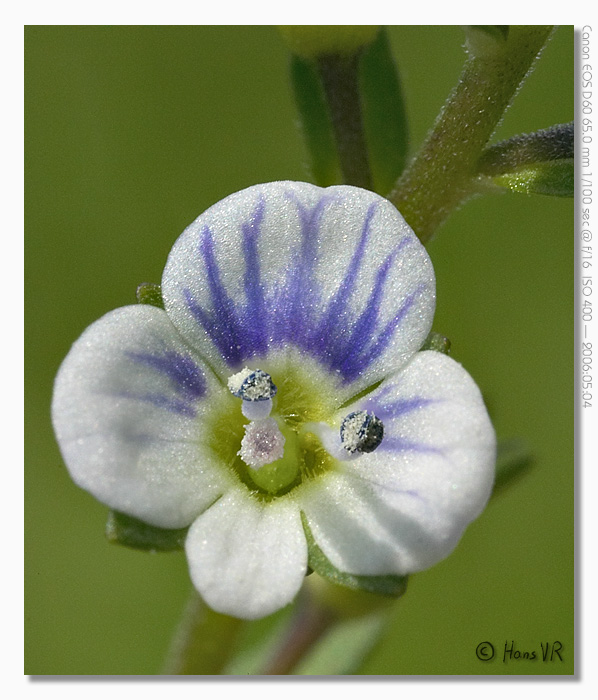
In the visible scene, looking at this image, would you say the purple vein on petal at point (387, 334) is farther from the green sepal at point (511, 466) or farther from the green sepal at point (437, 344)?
the green sepal at point (511, 466)

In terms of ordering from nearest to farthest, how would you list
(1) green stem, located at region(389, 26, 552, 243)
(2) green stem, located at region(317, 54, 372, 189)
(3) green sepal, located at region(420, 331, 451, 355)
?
(3) green sepal, located at region(420, 331, 451, 355) → (1) green stem, located at region(389, 26, 552, 243) → (2) green stem, located at region(317, 54, 372, 189)


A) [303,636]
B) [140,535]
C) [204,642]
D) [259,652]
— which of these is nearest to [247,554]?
[140,535]

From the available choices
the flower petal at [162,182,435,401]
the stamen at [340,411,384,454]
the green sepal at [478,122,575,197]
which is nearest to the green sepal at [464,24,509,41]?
the green sepal at [478,122,575,197]

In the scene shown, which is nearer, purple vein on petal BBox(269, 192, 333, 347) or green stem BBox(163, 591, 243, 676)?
purple vein on petal BBox(269, 192, 333, 347)

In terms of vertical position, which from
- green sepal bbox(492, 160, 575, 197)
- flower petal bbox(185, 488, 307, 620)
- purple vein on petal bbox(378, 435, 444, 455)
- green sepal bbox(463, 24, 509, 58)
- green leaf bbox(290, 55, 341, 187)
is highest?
green sepal bbox(463, 24, 509, 58)

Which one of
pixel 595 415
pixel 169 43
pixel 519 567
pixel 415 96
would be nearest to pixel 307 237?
pixel 595 415

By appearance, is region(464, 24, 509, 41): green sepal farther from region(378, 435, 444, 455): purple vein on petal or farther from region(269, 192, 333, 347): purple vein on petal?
region(378, 435, 444, 455): purple vein on petal
